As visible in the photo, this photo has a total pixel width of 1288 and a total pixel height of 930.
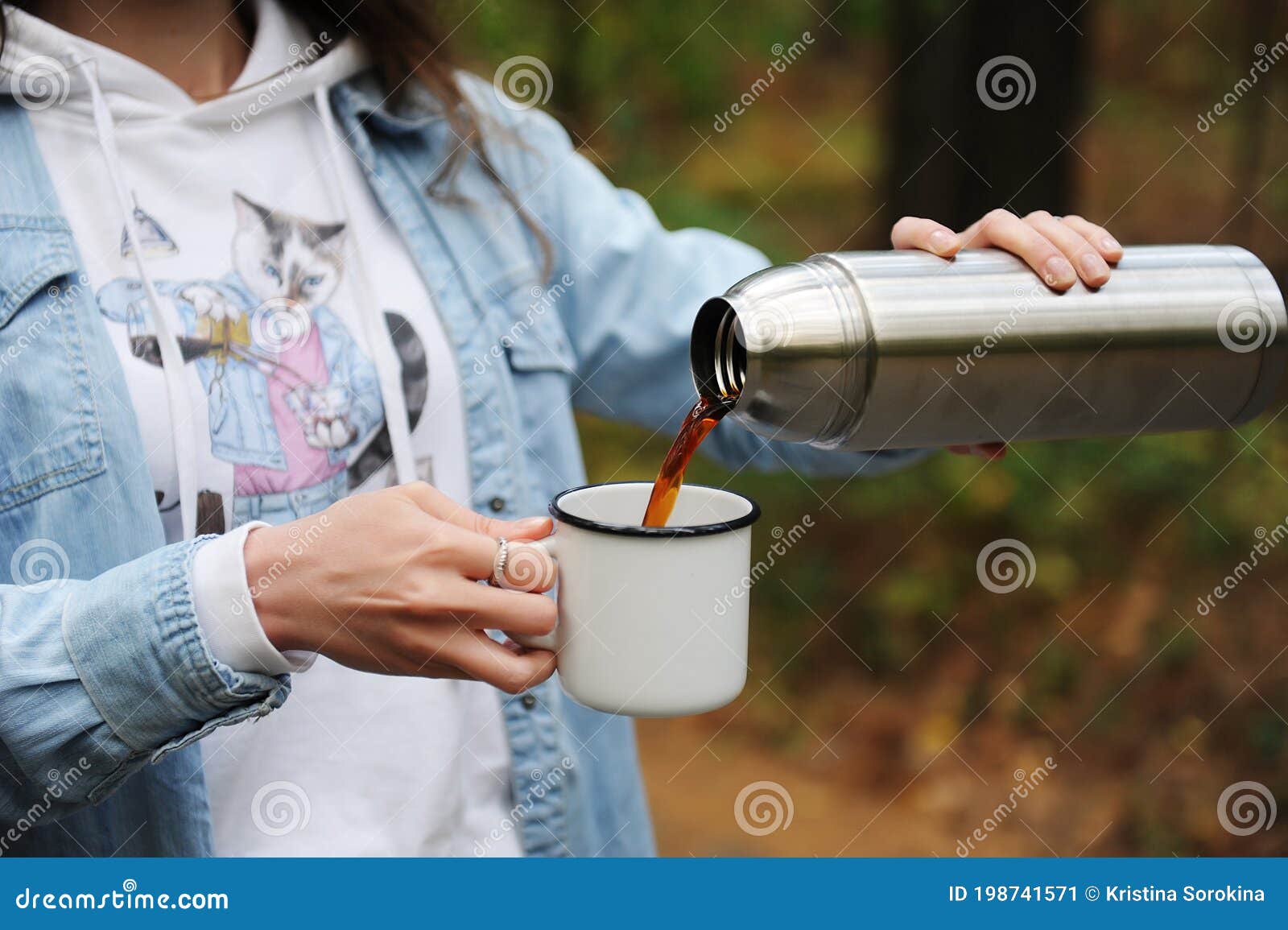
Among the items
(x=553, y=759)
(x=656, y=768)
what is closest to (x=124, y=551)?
(x=553, y=759)

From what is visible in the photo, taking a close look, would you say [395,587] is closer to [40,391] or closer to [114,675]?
[114,675]

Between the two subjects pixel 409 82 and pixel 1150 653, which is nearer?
pixel 409 82

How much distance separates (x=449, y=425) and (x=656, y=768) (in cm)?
Result: 216

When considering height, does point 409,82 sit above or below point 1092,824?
above

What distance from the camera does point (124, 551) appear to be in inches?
47.4

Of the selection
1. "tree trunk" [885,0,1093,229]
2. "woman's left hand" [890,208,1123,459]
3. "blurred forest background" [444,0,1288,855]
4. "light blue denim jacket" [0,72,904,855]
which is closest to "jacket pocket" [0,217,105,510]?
Result: "light blue denim jacket" [0,72,904,855]

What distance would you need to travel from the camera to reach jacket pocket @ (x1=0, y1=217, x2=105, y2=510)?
119cm

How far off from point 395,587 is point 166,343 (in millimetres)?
407

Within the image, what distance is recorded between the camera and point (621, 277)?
158 cm

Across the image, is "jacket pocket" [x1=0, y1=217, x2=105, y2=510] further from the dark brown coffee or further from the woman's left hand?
the woman's left hand

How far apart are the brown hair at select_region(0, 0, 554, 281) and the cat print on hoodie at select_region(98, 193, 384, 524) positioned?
0.72 feet

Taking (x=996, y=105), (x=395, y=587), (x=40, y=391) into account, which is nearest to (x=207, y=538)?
(x=395, y=587)

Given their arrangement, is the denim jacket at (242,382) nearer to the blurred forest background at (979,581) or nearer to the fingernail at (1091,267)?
the fingernail at (1091,267)

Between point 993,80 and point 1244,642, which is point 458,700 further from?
point 993,80
